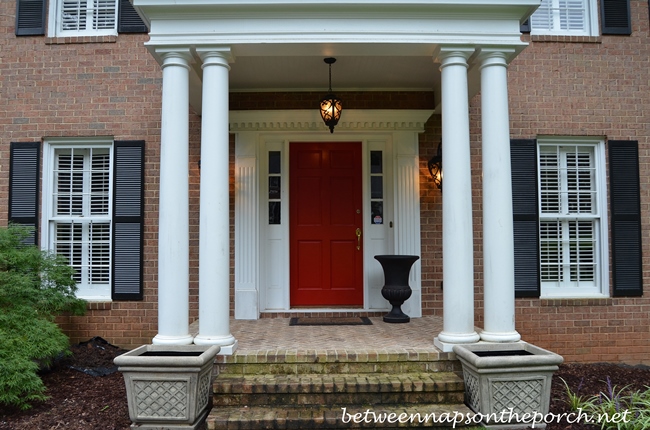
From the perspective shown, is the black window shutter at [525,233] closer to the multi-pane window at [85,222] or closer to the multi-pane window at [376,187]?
the multi-pane window at [376,187]

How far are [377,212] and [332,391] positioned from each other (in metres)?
2.81

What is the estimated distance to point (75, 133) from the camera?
592cm

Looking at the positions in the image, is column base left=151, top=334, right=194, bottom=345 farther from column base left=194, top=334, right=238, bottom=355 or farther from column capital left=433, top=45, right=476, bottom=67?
column capital left=433, top=45, right=476, bottom=67

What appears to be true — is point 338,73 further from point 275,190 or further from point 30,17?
point 30,17

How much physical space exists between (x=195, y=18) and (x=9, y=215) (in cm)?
356

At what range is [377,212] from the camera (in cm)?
621

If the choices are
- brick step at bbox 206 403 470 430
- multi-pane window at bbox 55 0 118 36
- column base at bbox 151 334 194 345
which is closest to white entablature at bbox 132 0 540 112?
multi-pane window at bbox 55 0 118 36

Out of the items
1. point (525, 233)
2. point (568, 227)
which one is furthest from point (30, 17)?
point (568, 227)

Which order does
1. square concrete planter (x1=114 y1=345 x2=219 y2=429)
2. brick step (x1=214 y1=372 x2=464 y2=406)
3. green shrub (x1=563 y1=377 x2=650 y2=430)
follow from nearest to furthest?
square concrete planter (x1=114 y1=345 x2=219 y2=429)
green shrub (x1=563 y1=377 x2=650 y2=430)
brick step (x1=214 y1=372 x2=464 y2=406)

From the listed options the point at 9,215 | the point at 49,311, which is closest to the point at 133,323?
the point at 49,311

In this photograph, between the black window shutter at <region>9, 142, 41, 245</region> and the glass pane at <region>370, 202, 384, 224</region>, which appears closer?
the black window shutter at <region>9, 142, 41, 245</region>

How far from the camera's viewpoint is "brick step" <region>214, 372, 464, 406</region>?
385 cm

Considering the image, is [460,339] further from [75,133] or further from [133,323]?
[75,133]

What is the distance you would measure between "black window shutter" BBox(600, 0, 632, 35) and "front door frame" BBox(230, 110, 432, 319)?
2562 mm
